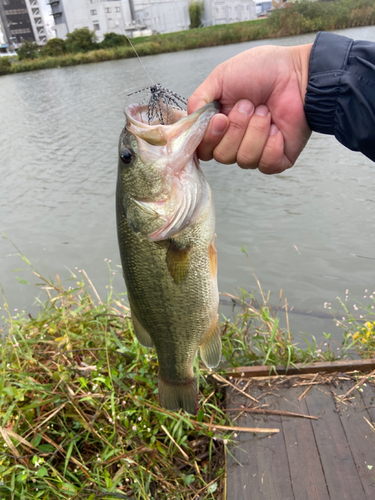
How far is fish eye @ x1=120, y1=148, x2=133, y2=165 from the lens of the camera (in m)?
1.45

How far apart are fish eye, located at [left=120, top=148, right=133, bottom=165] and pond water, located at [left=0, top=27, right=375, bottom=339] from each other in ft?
9.31

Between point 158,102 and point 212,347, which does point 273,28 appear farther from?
point 212,347

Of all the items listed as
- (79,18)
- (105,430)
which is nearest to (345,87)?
(105,430)

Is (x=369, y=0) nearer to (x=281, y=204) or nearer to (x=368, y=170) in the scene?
(x=368, y=170)

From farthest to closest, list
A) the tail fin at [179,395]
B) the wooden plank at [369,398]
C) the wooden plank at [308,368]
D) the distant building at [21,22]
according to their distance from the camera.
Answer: the distant building at [21,22] → the wooden plank at [308,368] → the wooden plank at [369,398] → the tail fin at [179,395]

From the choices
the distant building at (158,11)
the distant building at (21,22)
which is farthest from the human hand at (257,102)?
the distant building at (21,22)

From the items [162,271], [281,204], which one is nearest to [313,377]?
[162,271]

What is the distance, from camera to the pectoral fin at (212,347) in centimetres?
172

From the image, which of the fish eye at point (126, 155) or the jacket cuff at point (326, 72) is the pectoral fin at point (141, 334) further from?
the jacket cuff at point (326, 72)

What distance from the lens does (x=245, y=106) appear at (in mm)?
1609

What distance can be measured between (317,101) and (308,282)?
3.62 m

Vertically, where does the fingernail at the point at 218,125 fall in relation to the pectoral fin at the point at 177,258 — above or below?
above

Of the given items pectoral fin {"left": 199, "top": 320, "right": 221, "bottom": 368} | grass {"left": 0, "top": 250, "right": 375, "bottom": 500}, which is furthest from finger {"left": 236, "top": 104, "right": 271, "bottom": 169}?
grass {"left": 0, "top": 250, "right": 375, "bottom": 500}

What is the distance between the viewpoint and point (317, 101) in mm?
1614
